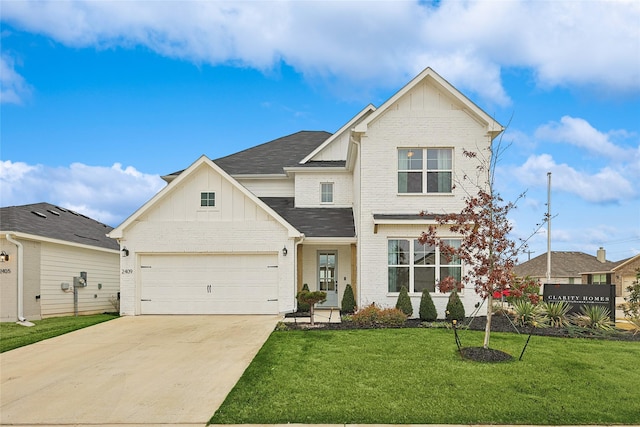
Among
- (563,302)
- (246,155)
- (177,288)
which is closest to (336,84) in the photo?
(246,155)

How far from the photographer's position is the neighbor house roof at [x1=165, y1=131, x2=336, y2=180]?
20.1 m

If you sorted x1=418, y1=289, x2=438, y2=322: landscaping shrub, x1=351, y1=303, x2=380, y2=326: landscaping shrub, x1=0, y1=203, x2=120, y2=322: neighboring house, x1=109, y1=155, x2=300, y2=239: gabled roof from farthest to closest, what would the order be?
x1=109, y1=155, x2=300, y2=239: gabled roof → x1=0, y1=203, x2=120, y2=322: neighboring house → x1=418, y1=289, x2=438, y2=322: landscaping shrub → x1=351, y1=303, x2=380, y2=326: landscaping shrub

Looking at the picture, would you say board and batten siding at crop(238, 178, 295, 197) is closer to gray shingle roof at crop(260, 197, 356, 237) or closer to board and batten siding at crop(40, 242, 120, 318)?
gray shingle roof at crop(260, 197, 356, 237)

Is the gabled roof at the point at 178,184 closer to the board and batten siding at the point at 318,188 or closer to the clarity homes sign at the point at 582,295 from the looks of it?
the board and batten siding at the point at 318,188

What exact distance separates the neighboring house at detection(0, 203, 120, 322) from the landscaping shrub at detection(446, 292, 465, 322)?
574 inches

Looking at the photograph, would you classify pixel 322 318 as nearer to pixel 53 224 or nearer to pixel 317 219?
pixel 317 219

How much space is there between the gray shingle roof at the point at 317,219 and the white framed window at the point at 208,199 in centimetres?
305

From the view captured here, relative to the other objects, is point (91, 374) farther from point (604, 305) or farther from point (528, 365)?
point (604, 305)

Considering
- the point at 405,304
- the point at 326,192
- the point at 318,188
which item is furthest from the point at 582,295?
the point at 318,188

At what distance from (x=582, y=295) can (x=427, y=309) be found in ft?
16.3

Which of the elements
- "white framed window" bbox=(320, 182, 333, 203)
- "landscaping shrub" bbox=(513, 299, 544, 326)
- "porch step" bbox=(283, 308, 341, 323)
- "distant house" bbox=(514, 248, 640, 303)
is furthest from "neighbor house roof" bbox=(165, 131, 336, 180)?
"distant house" bbox=(514, 248, 640, 303)

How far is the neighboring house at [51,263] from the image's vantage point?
15.3m

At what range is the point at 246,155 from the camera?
2191 centimetres

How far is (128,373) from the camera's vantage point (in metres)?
8.20
